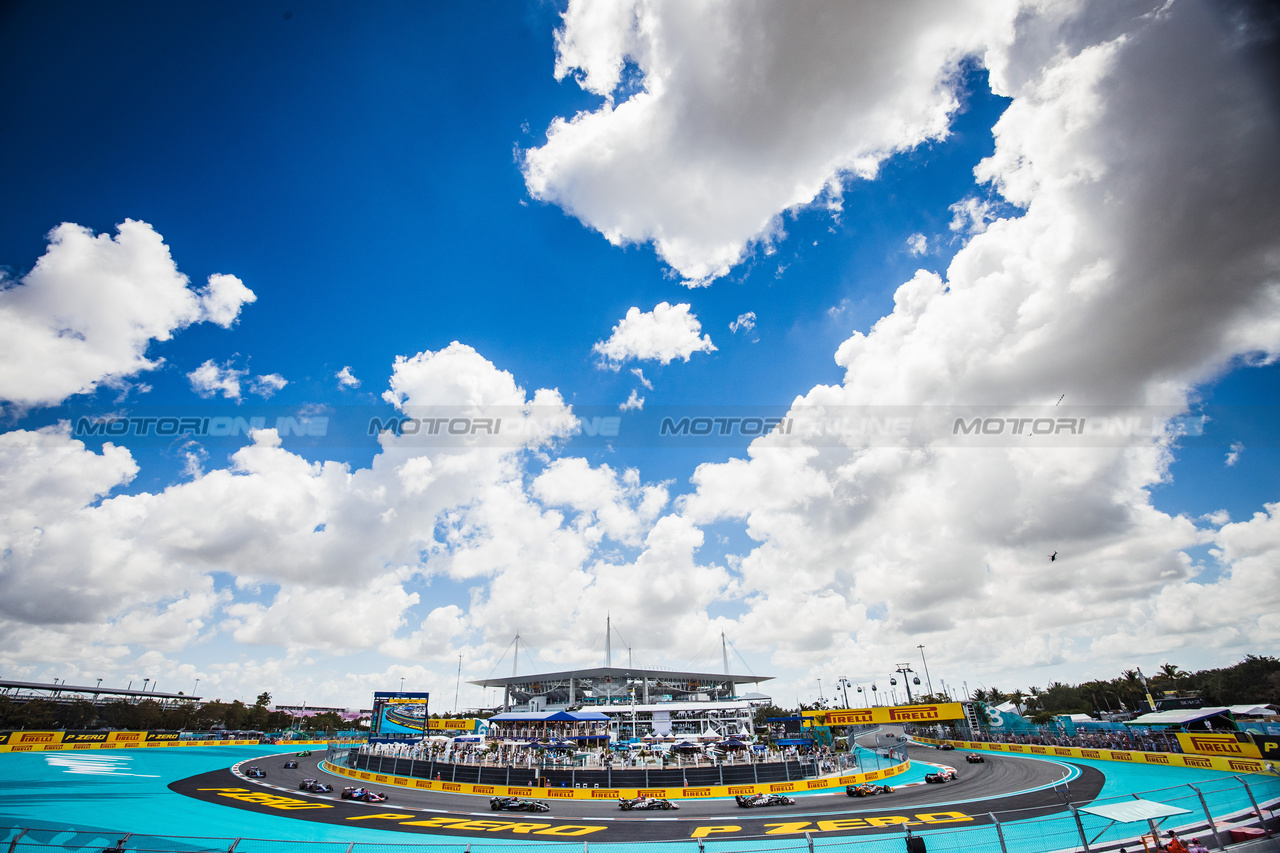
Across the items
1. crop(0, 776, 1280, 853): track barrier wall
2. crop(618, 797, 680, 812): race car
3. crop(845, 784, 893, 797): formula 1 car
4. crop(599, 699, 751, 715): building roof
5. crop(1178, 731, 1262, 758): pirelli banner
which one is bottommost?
crop(618, 797, 680, 812): race car

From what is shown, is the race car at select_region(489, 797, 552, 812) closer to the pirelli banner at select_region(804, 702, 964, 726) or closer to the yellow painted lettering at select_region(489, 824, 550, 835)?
the yellow painted lettering at select_region(489, 824, 550, 835)

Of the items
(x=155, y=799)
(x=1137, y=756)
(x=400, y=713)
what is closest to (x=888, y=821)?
(x=1137, y=756)

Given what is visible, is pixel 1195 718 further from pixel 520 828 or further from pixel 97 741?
pixel 97 741

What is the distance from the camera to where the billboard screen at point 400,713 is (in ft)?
242

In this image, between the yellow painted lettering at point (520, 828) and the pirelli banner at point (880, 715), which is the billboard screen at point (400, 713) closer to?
the pirelli banner at point (880, 715)

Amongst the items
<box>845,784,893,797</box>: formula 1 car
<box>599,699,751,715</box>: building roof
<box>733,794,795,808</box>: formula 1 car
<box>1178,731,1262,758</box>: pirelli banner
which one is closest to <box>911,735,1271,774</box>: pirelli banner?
<box>1178,731,1262,758</box>: pirelli banner

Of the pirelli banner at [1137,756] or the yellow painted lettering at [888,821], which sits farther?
the pirelli banner at [1137,756]

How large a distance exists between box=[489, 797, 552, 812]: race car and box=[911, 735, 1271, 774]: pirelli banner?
138 feet

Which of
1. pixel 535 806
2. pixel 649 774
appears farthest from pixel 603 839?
pixel 649 774

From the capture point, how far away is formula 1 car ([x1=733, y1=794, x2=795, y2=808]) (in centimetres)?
3295

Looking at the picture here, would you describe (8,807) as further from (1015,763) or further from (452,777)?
(1015,763)

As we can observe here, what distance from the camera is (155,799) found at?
35.3 meters

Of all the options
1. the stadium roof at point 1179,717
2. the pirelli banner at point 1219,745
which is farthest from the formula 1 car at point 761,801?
the stadium roof at point 1179,717

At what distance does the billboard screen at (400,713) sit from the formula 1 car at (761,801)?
57.0 m
